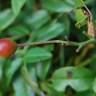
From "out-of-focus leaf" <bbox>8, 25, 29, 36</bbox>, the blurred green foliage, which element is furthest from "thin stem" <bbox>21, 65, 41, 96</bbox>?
"out-of-focus leaf" <bbox>8, 25, 29, 36</bbox>

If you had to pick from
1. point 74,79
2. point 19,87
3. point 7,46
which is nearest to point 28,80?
point 19,87

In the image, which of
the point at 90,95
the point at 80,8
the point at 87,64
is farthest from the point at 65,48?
the point at 80,8

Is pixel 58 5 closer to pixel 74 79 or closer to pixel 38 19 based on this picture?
pixel 38 19

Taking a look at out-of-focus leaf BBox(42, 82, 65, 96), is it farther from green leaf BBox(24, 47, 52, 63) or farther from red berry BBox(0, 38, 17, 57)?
red berry BBox(0, 38, 17, 57)

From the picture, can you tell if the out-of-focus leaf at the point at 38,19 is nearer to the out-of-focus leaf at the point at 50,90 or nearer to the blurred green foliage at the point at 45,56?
the blurred green foliage at the point at 45,56

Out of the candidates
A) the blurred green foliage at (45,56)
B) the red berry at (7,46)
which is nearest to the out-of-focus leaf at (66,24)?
the blurred green foliage at (45,56)
